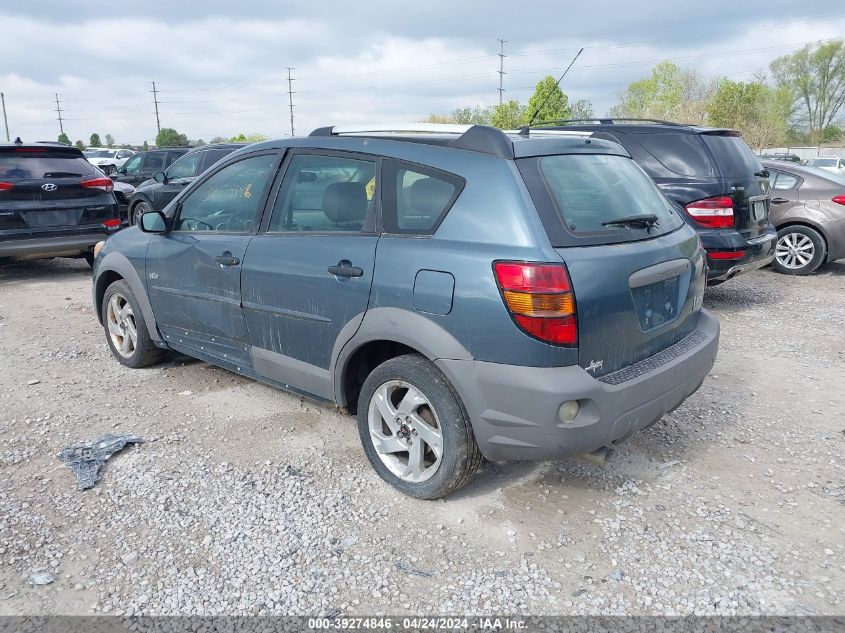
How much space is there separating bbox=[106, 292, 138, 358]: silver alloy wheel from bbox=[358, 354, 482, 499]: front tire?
256 cm

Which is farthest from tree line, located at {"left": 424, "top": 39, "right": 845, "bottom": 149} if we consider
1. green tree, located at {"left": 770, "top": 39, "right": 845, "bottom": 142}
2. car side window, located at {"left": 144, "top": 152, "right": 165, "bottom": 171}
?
car side window, located at {"left": 144, "top": 152, "right": 165, "bottom": 171}

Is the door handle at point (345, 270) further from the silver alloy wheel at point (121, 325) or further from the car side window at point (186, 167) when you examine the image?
the car side window at point (186, 167)

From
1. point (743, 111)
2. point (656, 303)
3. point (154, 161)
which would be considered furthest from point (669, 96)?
point (656, 303)

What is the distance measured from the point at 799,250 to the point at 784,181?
1.00 m

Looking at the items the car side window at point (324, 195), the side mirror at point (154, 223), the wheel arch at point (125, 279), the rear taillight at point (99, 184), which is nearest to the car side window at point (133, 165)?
the rear taillight at point (99, 184)

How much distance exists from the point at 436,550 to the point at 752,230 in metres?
5.18

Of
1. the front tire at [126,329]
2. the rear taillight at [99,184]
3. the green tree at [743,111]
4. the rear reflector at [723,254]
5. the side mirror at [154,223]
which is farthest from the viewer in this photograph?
the green tree at [743,111]

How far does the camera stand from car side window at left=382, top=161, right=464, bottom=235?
2994 millimetres

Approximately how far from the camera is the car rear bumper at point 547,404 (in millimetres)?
2666

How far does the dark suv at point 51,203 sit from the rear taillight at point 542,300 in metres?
7.44

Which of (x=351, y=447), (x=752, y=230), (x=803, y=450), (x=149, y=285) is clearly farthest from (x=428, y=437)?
(x=752, y=230)

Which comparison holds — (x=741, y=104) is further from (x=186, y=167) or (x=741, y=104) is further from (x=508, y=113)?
(x=186, y=167)

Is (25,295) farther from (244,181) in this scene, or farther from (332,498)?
(332,498)

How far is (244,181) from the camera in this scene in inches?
159
